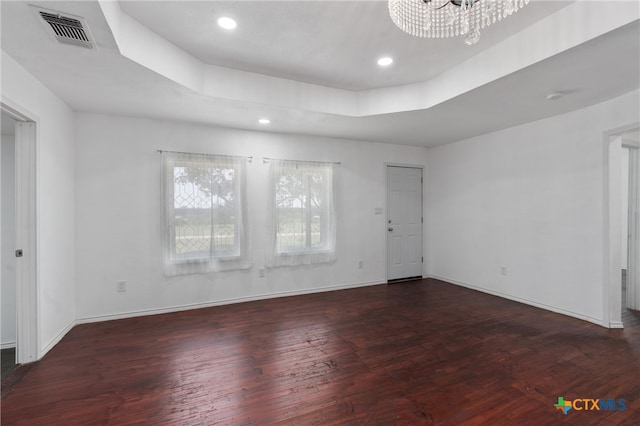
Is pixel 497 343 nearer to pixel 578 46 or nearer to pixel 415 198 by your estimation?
pixel 578 46

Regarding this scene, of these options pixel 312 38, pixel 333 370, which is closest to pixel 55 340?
pixel 333 370

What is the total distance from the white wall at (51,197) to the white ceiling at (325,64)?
0.18 meters

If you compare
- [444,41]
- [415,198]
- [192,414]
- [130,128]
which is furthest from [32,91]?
[415,198]

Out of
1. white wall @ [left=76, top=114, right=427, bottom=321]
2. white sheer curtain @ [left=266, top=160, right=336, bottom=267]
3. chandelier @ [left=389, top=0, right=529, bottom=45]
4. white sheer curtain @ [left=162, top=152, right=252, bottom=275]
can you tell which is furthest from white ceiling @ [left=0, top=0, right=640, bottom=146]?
white sheer curtain @ [left=266, top=160, right=336, bottom=267]

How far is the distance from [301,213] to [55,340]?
3189mm

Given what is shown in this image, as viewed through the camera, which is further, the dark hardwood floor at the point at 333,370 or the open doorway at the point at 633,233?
the open doorway at the point at 633,233

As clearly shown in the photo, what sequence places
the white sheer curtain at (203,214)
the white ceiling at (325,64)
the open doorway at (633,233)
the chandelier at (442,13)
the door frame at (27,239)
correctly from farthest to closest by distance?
the white sheer curtain at (203,214)
the open doorway at (633,233)
the door frame at (27,239)
the white ceiling at (325,64)
the chandelier at (442,13)

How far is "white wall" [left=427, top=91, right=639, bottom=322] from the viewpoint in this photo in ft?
10.8

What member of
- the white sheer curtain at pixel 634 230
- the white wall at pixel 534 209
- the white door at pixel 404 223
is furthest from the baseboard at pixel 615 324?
the white door at pixel 404 223

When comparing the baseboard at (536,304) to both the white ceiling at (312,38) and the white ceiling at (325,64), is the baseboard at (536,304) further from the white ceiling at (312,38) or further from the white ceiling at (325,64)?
the white ceiling at (312,38)

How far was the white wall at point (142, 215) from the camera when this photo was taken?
135 inches

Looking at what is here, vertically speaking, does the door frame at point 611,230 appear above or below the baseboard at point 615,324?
above

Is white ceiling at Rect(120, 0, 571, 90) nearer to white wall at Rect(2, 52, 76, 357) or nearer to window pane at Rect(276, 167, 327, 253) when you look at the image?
white wall at Rect(2, 52, 76, 357)

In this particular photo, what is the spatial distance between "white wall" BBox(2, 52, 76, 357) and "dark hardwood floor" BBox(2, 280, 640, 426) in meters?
0.31
